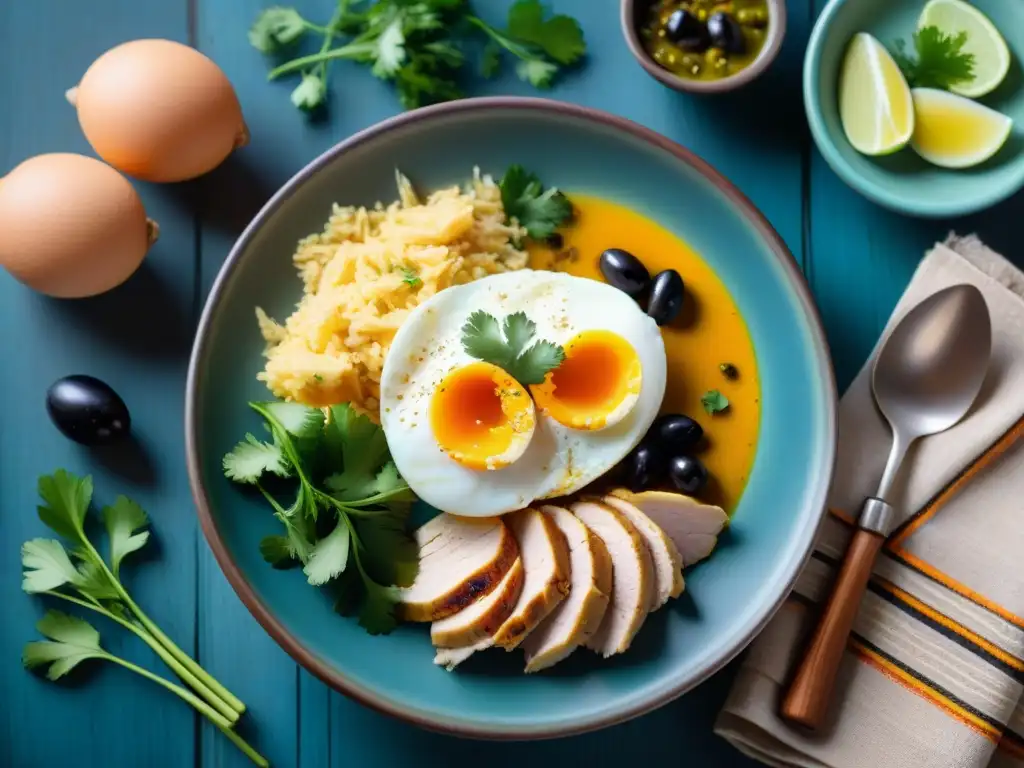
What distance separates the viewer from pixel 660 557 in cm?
191

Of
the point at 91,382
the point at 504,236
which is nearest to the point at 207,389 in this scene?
the point at 91,382

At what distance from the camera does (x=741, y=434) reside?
6.75ft

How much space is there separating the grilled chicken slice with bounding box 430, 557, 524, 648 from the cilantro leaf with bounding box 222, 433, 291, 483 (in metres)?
0.47

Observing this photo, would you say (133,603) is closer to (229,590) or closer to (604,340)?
(229,590)

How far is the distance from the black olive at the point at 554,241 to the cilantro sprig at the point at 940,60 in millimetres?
850

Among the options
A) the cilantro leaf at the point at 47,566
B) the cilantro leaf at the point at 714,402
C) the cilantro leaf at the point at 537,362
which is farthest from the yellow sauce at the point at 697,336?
the cilantro leaf at the point at 47,566

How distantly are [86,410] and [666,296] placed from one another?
129 cm

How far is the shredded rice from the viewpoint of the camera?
198cm

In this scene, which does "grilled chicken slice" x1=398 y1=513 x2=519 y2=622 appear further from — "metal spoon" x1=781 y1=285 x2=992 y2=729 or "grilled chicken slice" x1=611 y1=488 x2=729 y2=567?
"metal spoon" x1=781 y1=285 x2=992 y2=729

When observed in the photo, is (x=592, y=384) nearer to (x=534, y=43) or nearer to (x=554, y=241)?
(x=554, y=241)

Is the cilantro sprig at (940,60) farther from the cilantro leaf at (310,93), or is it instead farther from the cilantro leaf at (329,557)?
the cilantro leaf at (329,557)

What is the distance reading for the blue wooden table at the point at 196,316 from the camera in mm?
2131

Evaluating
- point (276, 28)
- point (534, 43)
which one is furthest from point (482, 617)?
point (276, 28)

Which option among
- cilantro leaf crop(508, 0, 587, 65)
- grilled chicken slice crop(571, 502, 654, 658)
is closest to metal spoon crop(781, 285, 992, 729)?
grilled chicken slice crop(571, 502, 654, 658)
